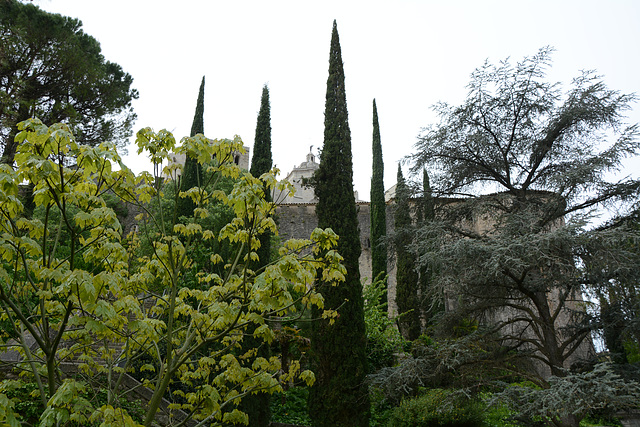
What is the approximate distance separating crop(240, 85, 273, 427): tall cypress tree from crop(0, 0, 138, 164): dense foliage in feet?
17.9

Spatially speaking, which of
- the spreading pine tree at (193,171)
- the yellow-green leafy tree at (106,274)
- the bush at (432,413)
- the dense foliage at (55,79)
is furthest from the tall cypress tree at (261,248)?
the dense foliage at (55,79)

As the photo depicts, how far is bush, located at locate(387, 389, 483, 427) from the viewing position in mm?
8094

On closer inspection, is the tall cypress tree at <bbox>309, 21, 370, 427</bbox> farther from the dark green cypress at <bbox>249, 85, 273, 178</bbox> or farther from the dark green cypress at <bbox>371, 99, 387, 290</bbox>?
the dark green cypress at <bbox>371, 99, 387, 290</bbox>

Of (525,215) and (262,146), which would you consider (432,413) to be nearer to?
(525,215)

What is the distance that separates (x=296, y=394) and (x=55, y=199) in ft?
30.5

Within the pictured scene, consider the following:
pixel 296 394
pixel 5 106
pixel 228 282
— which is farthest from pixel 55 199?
pixel 5 106

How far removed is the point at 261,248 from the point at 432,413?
5.56m

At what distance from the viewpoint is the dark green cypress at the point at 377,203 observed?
17438 millimetres

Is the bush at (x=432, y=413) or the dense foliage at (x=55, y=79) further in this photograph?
the dense foliage at (x=55, y=79)

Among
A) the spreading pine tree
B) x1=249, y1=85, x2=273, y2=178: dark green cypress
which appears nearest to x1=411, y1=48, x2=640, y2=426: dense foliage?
x1=249, y1=85, x2=273, y2=178: dark green cypress

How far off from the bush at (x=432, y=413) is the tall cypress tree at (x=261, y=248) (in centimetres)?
270

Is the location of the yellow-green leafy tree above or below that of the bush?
above

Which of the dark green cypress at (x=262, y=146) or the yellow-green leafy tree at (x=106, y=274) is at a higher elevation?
the dark green cypress at (x=262, y=146)

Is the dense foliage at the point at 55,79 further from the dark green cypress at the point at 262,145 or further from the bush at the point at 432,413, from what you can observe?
the bush at the point at 432,413
